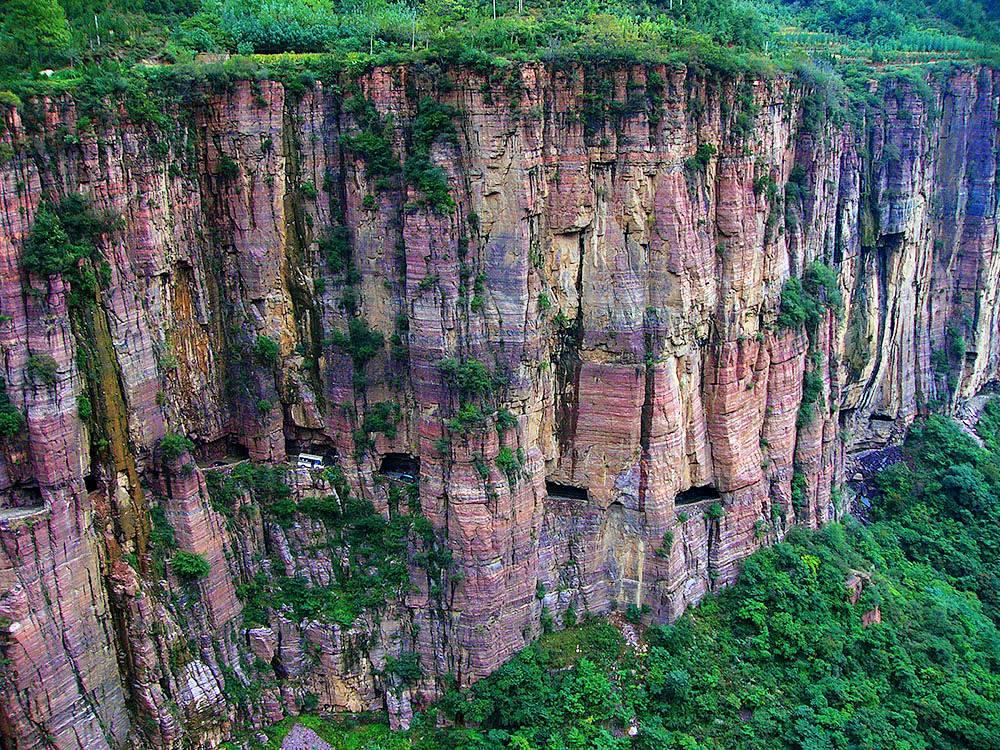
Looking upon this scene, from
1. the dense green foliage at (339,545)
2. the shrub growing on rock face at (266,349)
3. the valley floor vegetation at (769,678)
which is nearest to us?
the valley floor vegetation at (769,678)

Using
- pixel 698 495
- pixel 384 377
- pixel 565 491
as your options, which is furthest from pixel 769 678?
pixel 384 377

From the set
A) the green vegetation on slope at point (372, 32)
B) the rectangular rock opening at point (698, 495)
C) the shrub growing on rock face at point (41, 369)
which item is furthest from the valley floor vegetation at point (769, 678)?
the green vegetation on slope at point (372, 32)

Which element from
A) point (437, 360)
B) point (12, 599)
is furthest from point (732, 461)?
point (12, 599)

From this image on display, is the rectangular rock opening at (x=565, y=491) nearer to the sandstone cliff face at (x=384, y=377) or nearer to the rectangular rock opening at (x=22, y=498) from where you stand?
the sandstone cliff face at (x=384, y=377)

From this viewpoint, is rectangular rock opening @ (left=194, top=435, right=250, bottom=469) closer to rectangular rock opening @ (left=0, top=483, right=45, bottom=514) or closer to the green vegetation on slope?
rectangular rock opening @ (left=0, top=483, right=45, bottom=514)

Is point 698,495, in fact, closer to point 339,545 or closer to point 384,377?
point 384,377

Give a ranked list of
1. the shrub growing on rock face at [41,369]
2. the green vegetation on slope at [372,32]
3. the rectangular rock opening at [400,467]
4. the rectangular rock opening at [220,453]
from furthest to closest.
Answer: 1. the rectangular rock opening at [400,467]
2. the rectangular rock opening at [220,453]
3. the green vegetation on slope at [372,32]
4. the shrub growing on rock face at [41,369]

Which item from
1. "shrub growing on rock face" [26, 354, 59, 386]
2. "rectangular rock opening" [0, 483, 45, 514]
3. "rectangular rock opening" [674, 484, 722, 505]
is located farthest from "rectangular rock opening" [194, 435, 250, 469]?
"rectangular rock opening" [674, 484, 722, 505]

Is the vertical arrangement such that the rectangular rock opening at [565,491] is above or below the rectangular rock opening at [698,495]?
Answer: above
